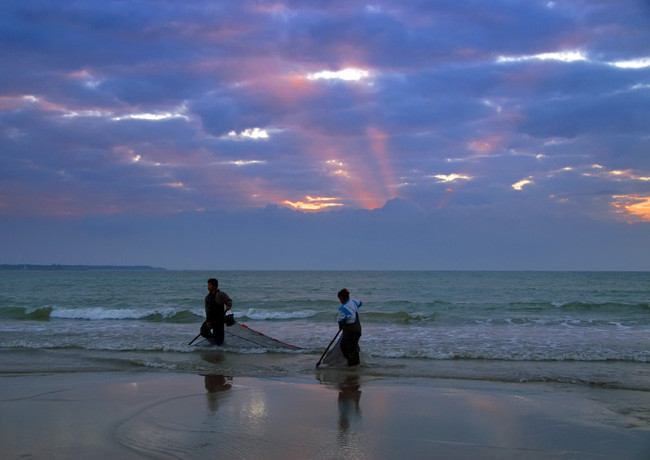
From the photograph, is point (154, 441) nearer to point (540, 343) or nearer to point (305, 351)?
point (305, 351)

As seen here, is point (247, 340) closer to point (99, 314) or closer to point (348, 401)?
point (348, 401)

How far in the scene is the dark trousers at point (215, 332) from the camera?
12.0 metres

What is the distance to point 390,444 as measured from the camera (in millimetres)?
5180

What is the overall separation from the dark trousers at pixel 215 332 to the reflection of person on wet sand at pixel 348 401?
416 cm

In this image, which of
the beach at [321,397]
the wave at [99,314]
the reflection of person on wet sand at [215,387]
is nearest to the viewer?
the beach at [321,397]

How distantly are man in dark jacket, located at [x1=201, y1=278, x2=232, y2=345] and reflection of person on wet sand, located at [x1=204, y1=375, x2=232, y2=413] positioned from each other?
2.63m

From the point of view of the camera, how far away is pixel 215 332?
39.7ft

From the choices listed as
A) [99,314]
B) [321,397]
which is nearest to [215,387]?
[321,397]

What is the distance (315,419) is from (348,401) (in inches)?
41.5

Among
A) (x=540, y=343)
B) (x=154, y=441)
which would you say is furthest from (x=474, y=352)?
(x=154, y=441)

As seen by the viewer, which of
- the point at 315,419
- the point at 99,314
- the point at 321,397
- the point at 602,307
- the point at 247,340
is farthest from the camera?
the point at 602,307

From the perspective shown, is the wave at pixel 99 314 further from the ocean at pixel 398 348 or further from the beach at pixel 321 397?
the beach at pixel 321 397

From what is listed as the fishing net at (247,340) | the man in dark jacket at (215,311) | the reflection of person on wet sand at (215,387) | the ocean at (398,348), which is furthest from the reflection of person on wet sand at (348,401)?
the man in dark jacket at (215,311)

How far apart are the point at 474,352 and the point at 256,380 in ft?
18.4
